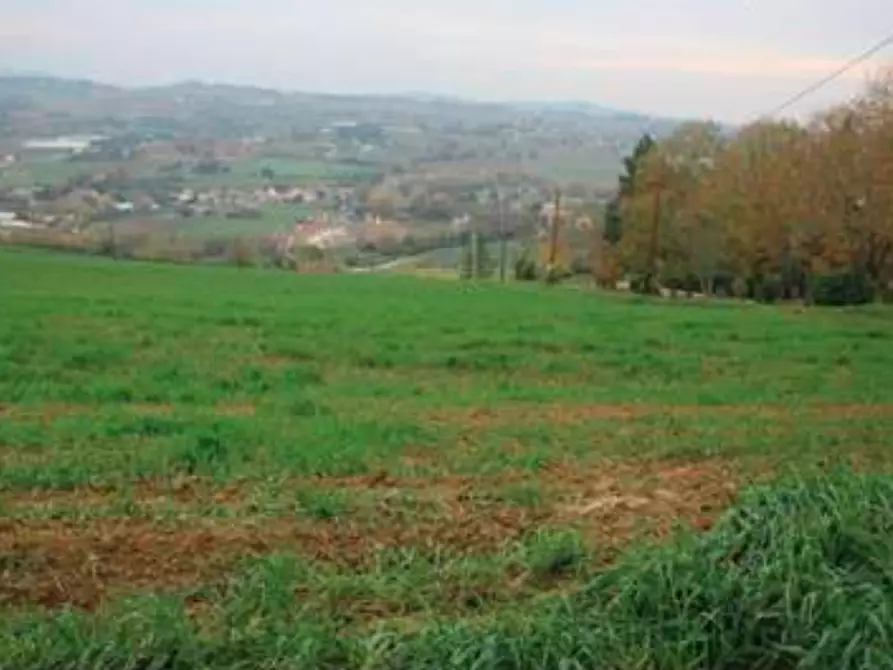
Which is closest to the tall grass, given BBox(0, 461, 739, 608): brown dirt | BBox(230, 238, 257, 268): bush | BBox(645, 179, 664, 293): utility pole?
BBox(0, 461, 739, 608): brown dirt

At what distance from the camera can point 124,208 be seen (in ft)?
317

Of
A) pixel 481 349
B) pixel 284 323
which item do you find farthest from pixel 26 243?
pixel 481 349

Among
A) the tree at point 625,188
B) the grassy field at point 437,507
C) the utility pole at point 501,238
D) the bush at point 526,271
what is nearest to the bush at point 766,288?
the tree at point 625,188

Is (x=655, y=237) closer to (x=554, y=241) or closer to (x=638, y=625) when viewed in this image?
(x=554, y=241)

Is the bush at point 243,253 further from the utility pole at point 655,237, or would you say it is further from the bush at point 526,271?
the utility pole at point 655,237

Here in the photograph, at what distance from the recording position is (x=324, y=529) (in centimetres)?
807

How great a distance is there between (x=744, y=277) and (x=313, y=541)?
52900mm

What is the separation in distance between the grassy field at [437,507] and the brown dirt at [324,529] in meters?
0.03

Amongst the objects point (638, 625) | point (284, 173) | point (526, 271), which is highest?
point (638, 625)

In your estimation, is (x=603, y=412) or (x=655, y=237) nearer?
(x=603, y=412)

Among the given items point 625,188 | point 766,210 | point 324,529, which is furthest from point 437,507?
point 625,188

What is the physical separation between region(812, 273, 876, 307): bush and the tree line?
0.12 ft

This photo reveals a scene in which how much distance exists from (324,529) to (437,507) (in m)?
0.95

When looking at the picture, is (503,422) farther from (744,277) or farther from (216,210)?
(216,210)
